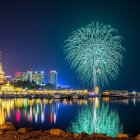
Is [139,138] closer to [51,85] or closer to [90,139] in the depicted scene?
[90,139]

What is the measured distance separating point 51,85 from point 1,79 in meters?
42.6

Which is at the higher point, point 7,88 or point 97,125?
point 7,88

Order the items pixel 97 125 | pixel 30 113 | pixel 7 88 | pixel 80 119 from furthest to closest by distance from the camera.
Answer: pixel 7 88 → pixel 30 113 → pixel 80 119 → pixel 97 125

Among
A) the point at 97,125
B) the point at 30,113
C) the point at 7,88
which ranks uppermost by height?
the point at 7,88

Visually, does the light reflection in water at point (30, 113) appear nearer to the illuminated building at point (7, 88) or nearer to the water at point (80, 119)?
the water at point (80, 119)

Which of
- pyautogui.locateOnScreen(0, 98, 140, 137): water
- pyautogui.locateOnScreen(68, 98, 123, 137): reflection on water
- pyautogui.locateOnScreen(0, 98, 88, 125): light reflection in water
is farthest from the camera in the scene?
pyautogui.locateOnScreen(0, 98, 88, 125): light reflection in water

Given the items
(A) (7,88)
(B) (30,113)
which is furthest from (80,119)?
(A) (7,88)

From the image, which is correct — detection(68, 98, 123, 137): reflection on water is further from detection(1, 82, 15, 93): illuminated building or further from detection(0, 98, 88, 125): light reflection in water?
detection(1, 82, 15, 93): illuminated building

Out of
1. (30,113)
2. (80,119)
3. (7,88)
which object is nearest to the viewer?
(80,119)

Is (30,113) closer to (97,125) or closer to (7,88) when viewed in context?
(97,125)

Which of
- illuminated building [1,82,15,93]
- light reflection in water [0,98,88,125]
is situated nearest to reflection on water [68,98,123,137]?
light reflection in water [0,98,88,125]

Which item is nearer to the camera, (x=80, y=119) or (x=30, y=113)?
(x=80, y=119)

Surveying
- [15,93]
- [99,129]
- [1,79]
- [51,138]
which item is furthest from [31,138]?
[1,79]

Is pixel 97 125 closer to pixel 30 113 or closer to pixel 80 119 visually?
pixel 80 119
